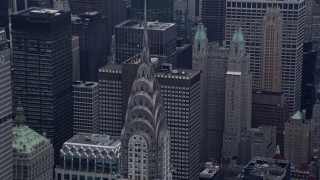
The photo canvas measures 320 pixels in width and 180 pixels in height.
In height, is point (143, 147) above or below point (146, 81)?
below
